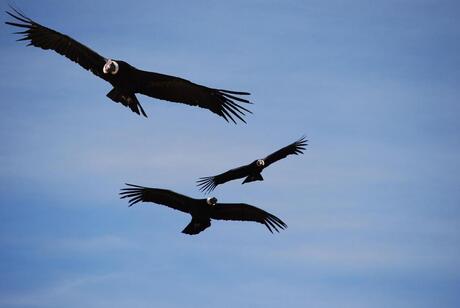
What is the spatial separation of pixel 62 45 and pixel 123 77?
1.47 meters

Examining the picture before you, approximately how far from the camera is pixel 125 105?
15.9m

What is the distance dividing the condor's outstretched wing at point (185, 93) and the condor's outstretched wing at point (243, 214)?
597cm

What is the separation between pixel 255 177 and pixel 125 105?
23.1 ft

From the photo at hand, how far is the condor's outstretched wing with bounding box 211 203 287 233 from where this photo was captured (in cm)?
2181

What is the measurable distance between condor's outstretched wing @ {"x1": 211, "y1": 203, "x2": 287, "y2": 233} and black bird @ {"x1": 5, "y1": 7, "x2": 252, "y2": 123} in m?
6.06

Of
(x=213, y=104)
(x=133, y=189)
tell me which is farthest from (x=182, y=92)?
Result: (x=133, y=189)

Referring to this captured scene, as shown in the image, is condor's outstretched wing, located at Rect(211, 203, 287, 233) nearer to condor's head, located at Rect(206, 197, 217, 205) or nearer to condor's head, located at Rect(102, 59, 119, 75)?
condor's head, located at Rect(206, 197, 217, 205)

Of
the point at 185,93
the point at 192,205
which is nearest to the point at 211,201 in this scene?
the point at 192,205

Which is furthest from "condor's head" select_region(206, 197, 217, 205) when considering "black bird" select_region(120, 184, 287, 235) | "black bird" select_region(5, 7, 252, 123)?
"black bird" select_region(5, 7, 252, 123)

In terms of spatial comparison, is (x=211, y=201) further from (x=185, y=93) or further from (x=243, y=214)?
(x=185, y=93)

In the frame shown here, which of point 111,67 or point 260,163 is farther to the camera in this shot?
point 260,163

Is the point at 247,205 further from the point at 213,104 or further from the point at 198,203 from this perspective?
the point at 213,104

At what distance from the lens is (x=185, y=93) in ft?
52.7

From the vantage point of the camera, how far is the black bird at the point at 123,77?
1580 cm
